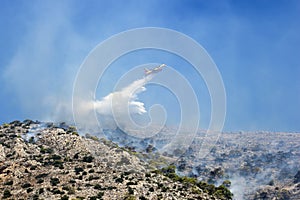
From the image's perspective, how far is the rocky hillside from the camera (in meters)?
69.9

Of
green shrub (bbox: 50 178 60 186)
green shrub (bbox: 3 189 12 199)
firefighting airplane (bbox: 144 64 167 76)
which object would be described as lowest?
green shrub (bbox: 3 189 12 199)

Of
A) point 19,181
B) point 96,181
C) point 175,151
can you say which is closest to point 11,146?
point 19,181

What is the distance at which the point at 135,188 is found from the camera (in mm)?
72688

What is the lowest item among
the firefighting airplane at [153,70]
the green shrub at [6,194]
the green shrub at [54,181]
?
the green shrub at [6,194]

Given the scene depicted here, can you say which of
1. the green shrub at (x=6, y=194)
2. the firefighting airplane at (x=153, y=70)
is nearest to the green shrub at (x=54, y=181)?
the green shrub at (x=6, y=194)

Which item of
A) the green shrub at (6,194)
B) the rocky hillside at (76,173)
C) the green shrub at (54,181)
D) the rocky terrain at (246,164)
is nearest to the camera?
the green shrub at (6,194)

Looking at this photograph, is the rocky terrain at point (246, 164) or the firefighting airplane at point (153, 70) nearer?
the firefighting airplane at point (153, 70)

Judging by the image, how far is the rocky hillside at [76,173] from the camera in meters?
69.9

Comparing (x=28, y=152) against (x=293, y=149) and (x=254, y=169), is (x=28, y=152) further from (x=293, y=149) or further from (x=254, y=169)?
(x=293, y=149)

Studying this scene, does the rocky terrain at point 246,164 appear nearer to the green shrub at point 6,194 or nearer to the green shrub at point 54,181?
the green shrub at point 54,181

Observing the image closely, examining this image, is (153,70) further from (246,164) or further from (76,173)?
(246,164)

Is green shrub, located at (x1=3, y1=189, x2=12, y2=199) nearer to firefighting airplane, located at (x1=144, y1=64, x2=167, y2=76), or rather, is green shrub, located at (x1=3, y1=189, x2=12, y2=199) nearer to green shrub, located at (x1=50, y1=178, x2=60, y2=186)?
green shrub, located at (x1=50, y1=178, x2=60, y2=186)

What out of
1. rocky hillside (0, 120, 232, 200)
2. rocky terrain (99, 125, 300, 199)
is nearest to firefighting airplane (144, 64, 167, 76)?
rocky hillside (0, 120, 232, 200)

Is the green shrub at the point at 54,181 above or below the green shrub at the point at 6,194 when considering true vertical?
above
